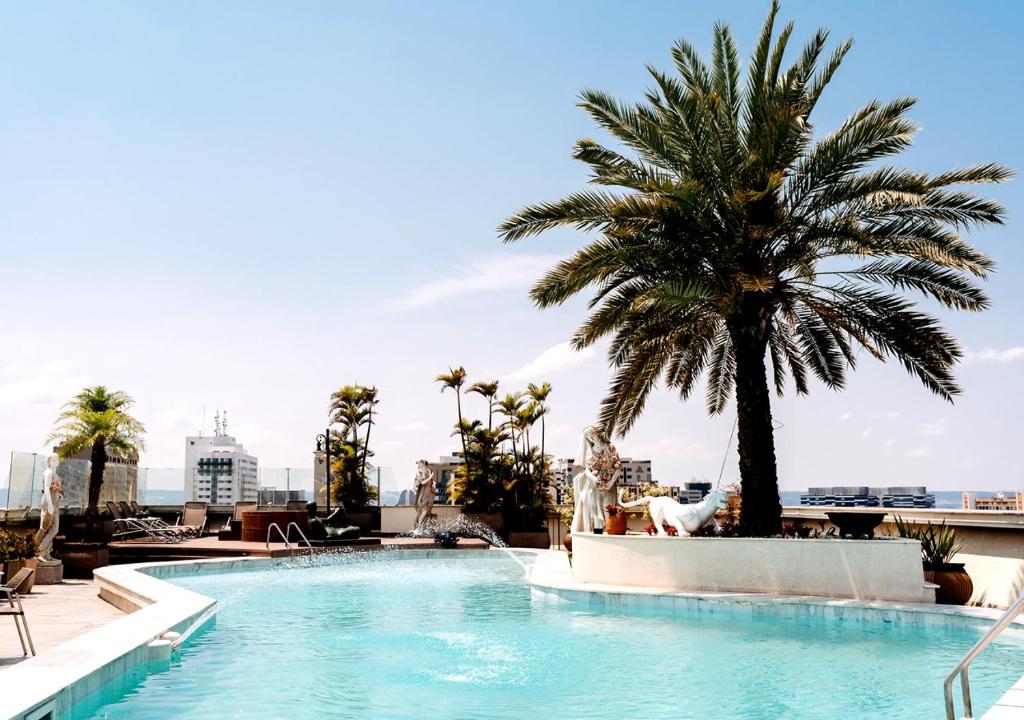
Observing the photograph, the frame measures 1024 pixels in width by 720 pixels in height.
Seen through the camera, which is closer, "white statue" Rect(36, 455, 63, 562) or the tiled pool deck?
the tiled pool deck

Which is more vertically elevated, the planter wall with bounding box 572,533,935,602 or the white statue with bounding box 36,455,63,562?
the white statue with bounding box 36,455,63,562

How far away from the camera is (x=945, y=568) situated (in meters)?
10.8

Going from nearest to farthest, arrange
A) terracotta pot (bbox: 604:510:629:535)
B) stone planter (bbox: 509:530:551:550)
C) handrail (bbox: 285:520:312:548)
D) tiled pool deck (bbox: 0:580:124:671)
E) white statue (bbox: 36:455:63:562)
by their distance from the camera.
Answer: tiled pool deck (bbox: 0:580:124:671), white statue (bbox: 36:455:63:562), terracotta pot (bbox: 604:510:629:535), handrail (bbox: 285:520:312:548), stone planter (bbox: 509:530:551:550)

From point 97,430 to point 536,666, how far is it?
22.3m

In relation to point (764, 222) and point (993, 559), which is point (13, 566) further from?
point (993, 559)

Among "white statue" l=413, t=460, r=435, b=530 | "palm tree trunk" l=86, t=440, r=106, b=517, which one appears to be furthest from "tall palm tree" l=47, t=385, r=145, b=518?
"white statue" l=413, t=460, r=435, b=530

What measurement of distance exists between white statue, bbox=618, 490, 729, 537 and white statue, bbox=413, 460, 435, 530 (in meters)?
12.9

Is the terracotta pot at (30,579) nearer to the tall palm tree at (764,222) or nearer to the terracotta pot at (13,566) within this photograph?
the terracotta pot at (13,566)

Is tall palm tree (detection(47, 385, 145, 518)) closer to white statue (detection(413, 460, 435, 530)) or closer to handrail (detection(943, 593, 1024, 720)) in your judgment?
white statue (detection(413, 460, 435, 530))

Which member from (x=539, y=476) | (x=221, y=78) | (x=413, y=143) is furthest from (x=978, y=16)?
(x=539, y=476)

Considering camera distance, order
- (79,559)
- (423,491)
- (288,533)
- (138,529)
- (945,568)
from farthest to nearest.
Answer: (423,491) → (288,533) → (138,529) → (79,559) → (945,568)

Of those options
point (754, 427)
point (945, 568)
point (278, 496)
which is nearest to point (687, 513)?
point (754, 427)

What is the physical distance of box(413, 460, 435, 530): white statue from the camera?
81.1 ft

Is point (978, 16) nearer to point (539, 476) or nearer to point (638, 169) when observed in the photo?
point (638, 169)
